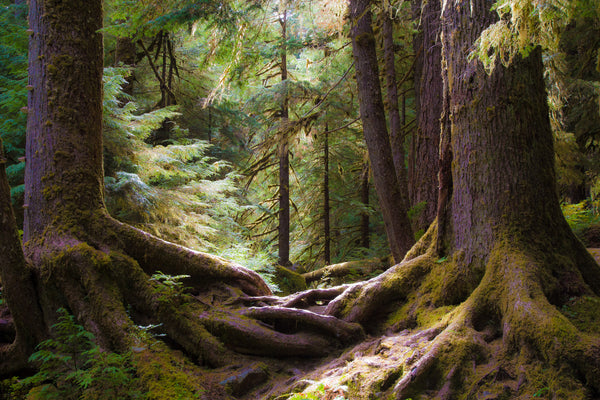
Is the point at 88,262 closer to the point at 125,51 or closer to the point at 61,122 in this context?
the point at 61,122

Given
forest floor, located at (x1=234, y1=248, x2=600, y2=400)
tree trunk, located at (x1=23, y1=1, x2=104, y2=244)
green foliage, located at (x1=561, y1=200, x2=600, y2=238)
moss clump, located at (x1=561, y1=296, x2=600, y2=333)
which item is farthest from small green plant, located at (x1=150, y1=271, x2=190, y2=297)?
green foliage, located at (x1=561, y1=200, x2=600, y2=238)

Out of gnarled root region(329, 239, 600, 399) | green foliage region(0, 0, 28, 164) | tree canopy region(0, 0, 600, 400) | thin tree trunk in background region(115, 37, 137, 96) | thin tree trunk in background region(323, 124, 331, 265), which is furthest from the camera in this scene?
thin tree trunk in background region(323, 124, 331, 265)

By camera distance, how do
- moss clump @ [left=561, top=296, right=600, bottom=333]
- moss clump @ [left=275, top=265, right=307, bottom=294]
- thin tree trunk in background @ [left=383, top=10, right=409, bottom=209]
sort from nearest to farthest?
moss clump @ [left=561, top=296, right=600, bottom=333] < thin tree trunk in background @ [left=383, top=10, right=409, bottom=209] < moss clump @ [left=275, top=265, right=307, bottom=294]

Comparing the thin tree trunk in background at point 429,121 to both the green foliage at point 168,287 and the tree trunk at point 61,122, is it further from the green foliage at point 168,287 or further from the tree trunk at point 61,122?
the tree trunk at point 61,122

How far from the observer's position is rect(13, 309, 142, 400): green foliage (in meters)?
3.60

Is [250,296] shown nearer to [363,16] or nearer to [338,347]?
[338,347]

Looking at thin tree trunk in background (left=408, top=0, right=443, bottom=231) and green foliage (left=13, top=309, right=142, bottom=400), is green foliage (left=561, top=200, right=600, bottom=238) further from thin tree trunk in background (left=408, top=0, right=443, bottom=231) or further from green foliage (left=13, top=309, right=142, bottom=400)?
green foliage (left=13, top=309, right=142, bottom=400)

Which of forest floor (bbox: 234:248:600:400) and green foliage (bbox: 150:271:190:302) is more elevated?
green foliage (bbox: 150:271:190:302)

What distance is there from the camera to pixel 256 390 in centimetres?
414

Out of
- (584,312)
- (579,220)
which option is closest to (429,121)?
(579,220)

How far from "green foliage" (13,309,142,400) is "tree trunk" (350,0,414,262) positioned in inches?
205

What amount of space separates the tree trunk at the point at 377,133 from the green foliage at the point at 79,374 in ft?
17.1

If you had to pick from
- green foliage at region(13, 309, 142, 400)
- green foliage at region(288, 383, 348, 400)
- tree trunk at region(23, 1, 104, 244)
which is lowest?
green foliage at region(288, 383, 348, 400)

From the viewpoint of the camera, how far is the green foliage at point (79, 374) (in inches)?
142
